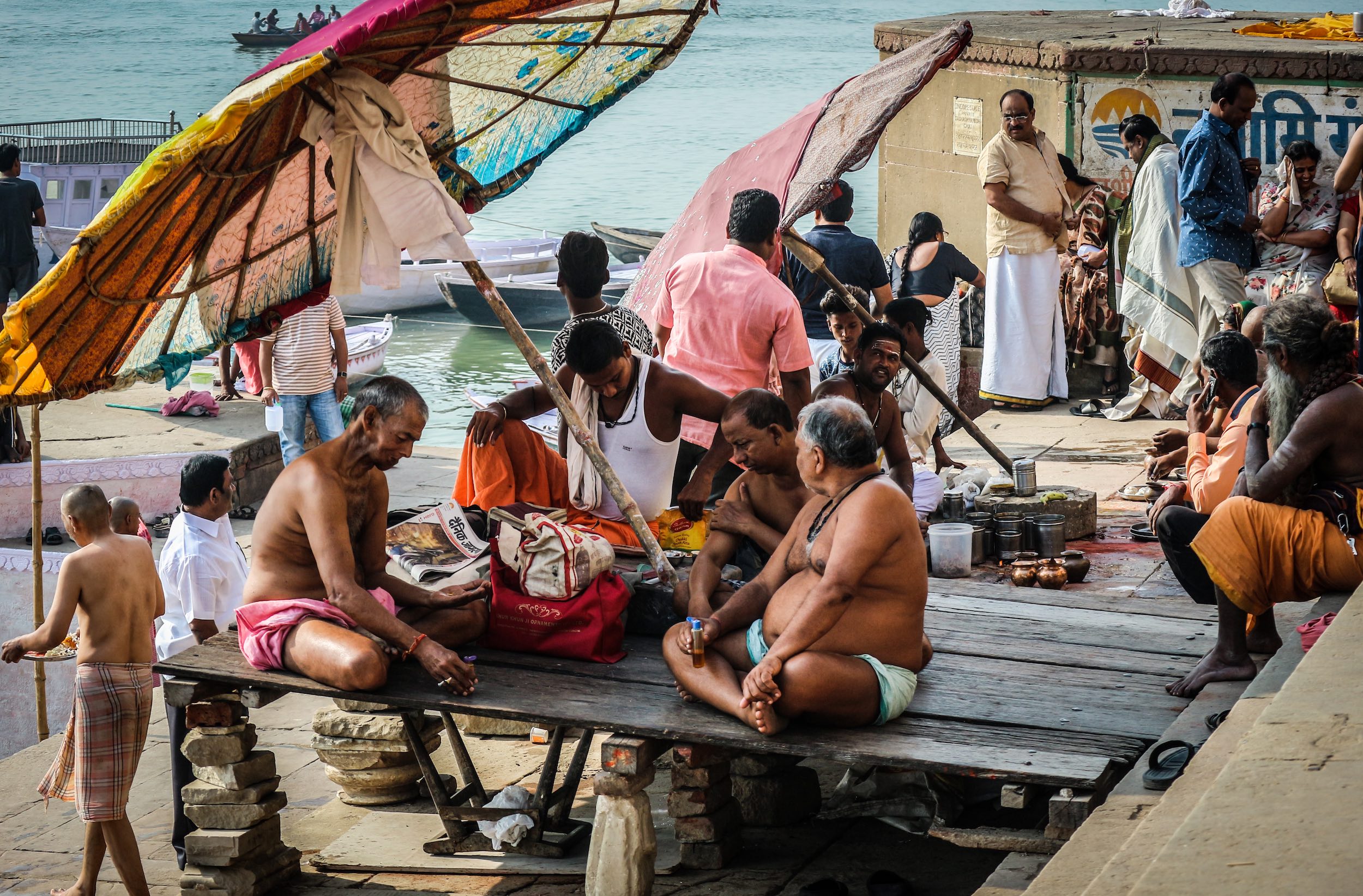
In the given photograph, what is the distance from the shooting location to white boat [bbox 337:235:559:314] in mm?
25516

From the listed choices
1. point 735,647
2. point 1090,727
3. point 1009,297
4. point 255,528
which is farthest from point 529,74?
point 1009,297

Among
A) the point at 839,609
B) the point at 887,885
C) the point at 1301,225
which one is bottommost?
the point at 887,885

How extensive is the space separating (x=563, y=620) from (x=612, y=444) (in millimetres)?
1101

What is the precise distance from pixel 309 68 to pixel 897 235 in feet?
27.3

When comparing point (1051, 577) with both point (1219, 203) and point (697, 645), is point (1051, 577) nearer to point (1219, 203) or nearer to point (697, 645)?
point (697, 645)

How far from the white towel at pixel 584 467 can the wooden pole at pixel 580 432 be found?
0.46 meters

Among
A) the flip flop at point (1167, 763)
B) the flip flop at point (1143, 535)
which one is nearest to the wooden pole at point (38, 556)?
the flip flop at point (1167, 763)

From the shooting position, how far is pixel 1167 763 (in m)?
4.08

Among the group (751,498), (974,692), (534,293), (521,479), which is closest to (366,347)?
(534,293)

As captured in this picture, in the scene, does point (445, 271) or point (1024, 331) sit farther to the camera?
point (445, 271)

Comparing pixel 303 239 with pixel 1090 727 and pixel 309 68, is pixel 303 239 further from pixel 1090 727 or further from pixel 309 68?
pixel 1090 727

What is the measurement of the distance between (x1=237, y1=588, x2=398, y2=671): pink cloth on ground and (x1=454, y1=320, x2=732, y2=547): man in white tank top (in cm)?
105

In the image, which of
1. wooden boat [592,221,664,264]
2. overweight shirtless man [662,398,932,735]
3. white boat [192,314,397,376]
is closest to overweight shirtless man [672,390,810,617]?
overweight shirtless man [662,398,932,735]

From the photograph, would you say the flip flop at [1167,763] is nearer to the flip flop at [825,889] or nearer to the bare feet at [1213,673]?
the bare feet at [1213,673]
